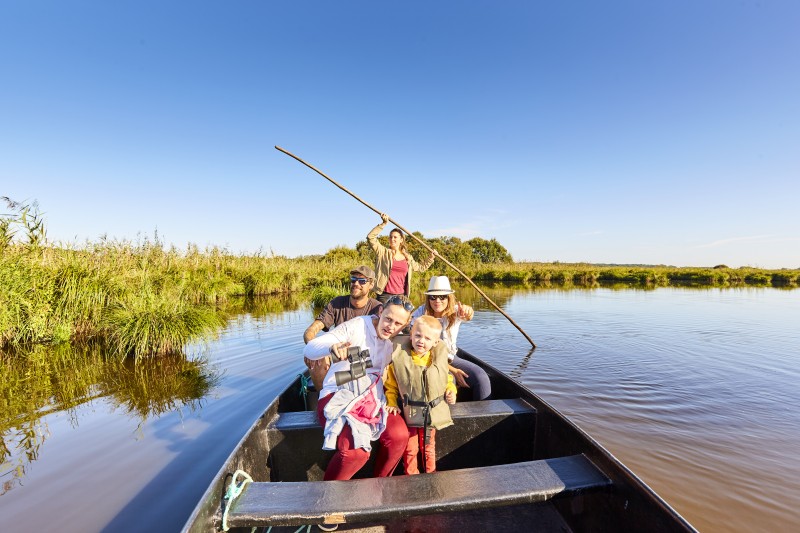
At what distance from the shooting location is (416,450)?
2572mm

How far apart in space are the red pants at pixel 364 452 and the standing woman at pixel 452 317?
1.18m

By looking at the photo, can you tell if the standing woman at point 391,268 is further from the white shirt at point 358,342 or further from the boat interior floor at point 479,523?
the boat interior floor at point 479,523

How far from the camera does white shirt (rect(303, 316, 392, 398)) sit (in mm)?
2582

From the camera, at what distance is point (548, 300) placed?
1798 cm

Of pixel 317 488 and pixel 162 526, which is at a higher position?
pixel 317 488

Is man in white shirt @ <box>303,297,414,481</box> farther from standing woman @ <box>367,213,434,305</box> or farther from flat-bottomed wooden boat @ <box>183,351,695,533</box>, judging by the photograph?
standing woman @ <box>367,213,434,305</box>

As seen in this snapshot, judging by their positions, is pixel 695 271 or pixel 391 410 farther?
pixel 695 271

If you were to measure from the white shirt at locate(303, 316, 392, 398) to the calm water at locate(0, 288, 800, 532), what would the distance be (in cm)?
156

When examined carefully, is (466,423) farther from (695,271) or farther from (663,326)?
(695,271)

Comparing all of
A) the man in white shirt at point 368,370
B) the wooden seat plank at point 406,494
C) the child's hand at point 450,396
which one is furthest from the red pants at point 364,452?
the child's hand at point 450,396

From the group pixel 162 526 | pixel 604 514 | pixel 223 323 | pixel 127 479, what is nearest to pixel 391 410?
pixel 604 514

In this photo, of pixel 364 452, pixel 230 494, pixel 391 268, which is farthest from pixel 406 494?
pixel 391 268

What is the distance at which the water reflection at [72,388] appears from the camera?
12.7 ft

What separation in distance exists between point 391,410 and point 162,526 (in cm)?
180
